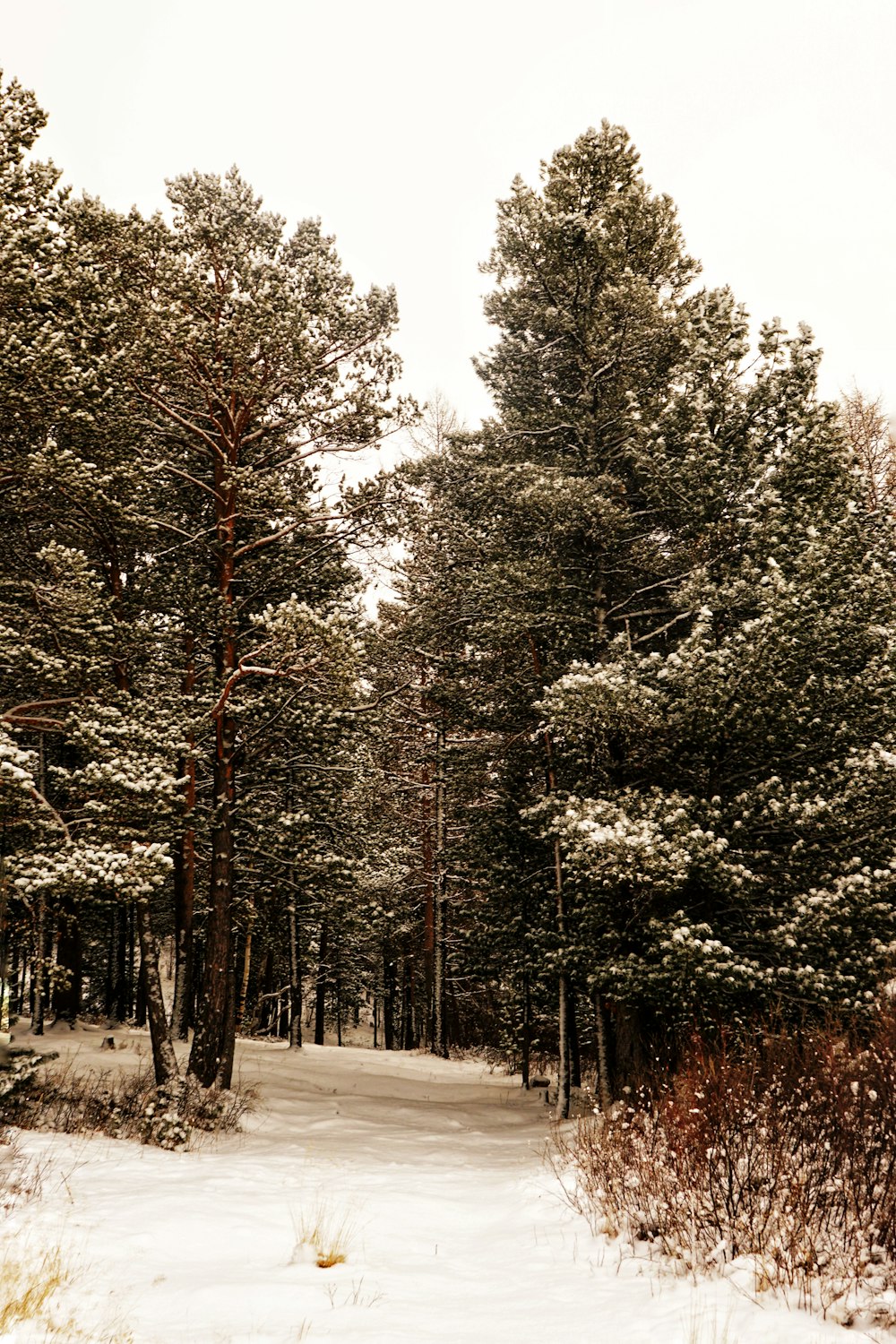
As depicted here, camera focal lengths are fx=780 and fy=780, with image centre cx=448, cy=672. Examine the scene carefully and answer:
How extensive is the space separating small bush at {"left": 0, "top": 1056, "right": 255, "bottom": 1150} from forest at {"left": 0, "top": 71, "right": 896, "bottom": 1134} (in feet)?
1.62

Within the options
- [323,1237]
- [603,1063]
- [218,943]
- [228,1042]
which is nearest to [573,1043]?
[603,1063]

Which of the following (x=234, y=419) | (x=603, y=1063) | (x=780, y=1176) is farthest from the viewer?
(x=603, y=1063)

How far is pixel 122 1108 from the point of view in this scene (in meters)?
10.0

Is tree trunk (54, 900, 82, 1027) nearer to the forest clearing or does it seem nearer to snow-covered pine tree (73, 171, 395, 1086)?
the forest clearing

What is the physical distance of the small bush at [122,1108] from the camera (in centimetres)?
895

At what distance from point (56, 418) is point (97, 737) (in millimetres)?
3742

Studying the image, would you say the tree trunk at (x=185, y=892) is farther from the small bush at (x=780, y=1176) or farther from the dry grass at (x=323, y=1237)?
the small bush at (x=780, y=1176)

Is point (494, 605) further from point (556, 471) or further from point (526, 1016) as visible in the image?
point (526, 1016)

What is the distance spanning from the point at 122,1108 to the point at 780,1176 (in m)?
8.26

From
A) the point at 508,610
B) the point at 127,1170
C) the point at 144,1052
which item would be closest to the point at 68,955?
the point at 144,1052

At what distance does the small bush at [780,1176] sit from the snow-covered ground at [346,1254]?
28cm

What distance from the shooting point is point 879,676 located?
32.3 feet

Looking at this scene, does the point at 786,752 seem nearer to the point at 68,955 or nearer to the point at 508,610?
the point at 508,610

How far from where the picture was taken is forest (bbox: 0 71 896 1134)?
9.02 meters
